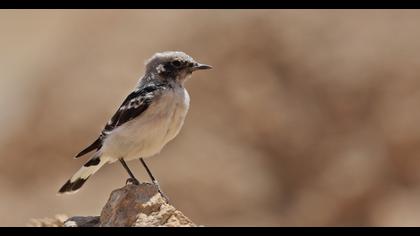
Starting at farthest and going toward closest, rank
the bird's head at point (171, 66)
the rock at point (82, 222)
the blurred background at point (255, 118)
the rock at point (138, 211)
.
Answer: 1. the blurred background at point (255, 118)
2. the bird's head at point (171, 66)
3. the rock at point (82, 222)
4. the rock at point (138, 211)

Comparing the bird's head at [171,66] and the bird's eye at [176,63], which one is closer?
the bird's head at [171,66]

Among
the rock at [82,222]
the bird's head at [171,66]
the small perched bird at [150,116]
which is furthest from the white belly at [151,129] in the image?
the rock at [82,222]

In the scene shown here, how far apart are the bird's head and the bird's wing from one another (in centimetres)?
23

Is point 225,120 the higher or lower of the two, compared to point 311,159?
higher

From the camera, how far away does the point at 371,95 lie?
28.2 meters

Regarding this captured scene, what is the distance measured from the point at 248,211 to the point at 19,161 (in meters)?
6.53

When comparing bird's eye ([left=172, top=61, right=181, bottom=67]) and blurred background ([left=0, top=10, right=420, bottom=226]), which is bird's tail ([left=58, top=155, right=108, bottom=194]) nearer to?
bird's eye ([left=172, top=61, right=181, bottom=67])

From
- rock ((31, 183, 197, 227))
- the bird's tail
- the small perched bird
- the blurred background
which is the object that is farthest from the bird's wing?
→ the blurred background

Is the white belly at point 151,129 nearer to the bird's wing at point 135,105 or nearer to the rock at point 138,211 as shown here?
the bird's wing at point 135,105

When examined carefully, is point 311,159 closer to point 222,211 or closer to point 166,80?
point 222,211

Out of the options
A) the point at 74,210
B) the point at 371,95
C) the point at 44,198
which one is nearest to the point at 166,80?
the point at 74,210

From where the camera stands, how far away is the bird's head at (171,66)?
38.9 feet

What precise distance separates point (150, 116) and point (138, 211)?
1363 millimetres
